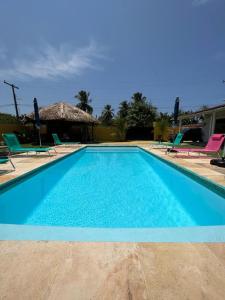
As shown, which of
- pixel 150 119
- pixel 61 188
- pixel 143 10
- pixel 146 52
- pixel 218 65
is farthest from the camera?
pixel 150 119

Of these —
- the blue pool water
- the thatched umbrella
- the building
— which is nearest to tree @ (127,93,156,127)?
the thatched umbrella

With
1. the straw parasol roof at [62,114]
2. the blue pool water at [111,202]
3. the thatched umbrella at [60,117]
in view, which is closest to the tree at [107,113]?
the thatched umbrella at [60,117]

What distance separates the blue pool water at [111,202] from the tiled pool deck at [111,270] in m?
1.49

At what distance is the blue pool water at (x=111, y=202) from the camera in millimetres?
3682

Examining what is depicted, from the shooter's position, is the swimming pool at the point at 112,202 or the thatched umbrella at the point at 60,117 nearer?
the swimming pool at the point at 112,202

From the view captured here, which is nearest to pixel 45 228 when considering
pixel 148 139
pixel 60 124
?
pixel 60 124

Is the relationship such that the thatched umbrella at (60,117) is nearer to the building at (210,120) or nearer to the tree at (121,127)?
the tree at (121,127)

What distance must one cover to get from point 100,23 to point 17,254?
45.1ft

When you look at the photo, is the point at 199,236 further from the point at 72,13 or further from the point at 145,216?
the point at 72,13

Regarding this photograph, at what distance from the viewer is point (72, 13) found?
1117 centimetres

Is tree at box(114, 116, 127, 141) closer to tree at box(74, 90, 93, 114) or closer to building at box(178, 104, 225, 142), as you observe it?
building at box(178, 104, 225, 142)

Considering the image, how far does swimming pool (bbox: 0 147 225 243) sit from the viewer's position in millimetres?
3625

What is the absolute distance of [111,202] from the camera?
4562 millimetres

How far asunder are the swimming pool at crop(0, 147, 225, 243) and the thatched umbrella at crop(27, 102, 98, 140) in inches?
481
